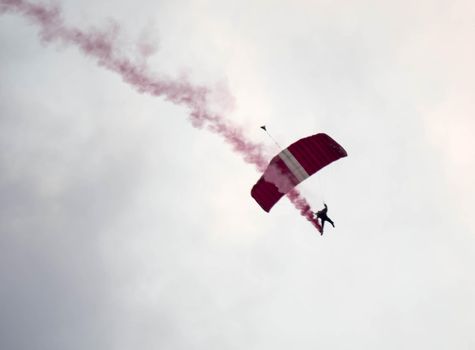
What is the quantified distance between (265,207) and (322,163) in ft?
13.5

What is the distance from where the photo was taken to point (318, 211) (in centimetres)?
3825

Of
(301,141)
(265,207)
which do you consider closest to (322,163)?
(301,141)

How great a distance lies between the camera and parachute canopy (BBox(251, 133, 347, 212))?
3578cm

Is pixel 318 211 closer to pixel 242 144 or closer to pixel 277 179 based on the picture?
pixel 277 179

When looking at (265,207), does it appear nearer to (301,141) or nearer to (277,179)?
(277,179)

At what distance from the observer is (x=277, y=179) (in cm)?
3678

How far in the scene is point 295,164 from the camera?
36.2 m

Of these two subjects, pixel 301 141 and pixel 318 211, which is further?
pixel 318 211

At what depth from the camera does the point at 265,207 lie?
3719 cm

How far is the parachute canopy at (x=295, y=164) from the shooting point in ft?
117

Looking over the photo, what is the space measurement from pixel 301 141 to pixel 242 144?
3.77m

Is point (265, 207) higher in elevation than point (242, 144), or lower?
lower

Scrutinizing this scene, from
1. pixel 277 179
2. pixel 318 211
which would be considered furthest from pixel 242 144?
pixel 318 211

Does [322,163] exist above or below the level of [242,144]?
below
